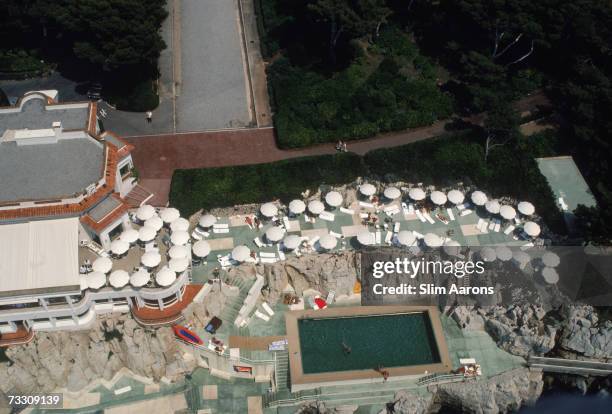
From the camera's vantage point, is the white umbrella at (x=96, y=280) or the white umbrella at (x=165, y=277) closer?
the white umbrella at (x=96, y=280)

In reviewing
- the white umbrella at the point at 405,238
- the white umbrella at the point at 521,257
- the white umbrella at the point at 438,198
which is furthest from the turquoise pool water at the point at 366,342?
the white umbrella at the point at 438,198

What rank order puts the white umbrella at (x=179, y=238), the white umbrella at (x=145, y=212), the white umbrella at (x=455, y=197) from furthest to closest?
the white umbrella at (x=455, y=197) → the white umbrella at (x=145, y=212) → the white umbrella at (x=179, y=238)

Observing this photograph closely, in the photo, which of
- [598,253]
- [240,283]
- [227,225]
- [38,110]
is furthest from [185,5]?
[598,253]

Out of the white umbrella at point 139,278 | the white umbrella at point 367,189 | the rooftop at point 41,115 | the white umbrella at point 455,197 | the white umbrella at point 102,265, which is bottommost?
the white umbrella at point 139,278

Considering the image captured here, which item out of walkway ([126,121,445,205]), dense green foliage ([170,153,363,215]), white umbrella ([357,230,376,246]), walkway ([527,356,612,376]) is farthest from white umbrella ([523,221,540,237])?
dense green foliage ([170,153,363,215])

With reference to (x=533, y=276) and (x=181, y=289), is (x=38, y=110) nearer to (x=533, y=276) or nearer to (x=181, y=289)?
(x=181, y=289)

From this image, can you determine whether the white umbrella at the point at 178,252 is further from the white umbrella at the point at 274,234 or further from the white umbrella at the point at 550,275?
the white umbrella at the point at 550,275
